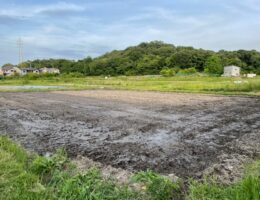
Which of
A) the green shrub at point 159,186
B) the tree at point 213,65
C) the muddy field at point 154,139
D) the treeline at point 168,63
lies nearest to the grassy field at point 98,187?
the green shrub at point 159,186

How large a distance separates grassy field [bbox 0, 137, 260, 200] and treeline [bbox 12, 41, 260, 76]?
49.2m

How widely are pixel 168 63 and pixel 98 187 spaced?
62347mm

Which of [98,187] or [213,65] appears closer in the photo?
[98,187]

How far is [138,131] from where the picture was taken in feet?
22.9

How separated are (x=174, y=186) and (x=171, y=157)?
1.33 m

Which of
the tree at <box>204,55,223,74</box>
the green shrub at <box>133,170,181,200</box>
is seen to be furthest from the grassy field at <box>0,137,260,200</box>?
the tree at <box>204,55,223,74</box>

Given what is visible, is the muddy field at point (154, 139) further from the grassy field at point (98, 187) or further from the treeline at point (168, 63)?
the treeline at point (168, 63)

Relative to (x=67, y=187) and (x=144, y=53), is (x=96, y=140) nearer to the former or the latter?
(x=67, y=187)

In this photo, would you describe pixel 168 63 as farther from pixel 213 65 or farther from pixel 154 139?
pixel 154 139

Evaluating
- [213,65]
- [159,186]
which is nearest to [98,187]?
[159,186]

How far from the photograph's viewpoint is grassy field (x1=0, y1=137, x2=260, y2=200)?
3.19 m

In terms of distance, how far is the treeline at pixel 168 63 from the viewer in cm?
5753

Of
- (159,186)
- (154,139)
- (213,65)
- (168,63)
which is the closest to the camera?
(159,186)

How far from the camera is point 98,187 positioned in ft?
11.2
